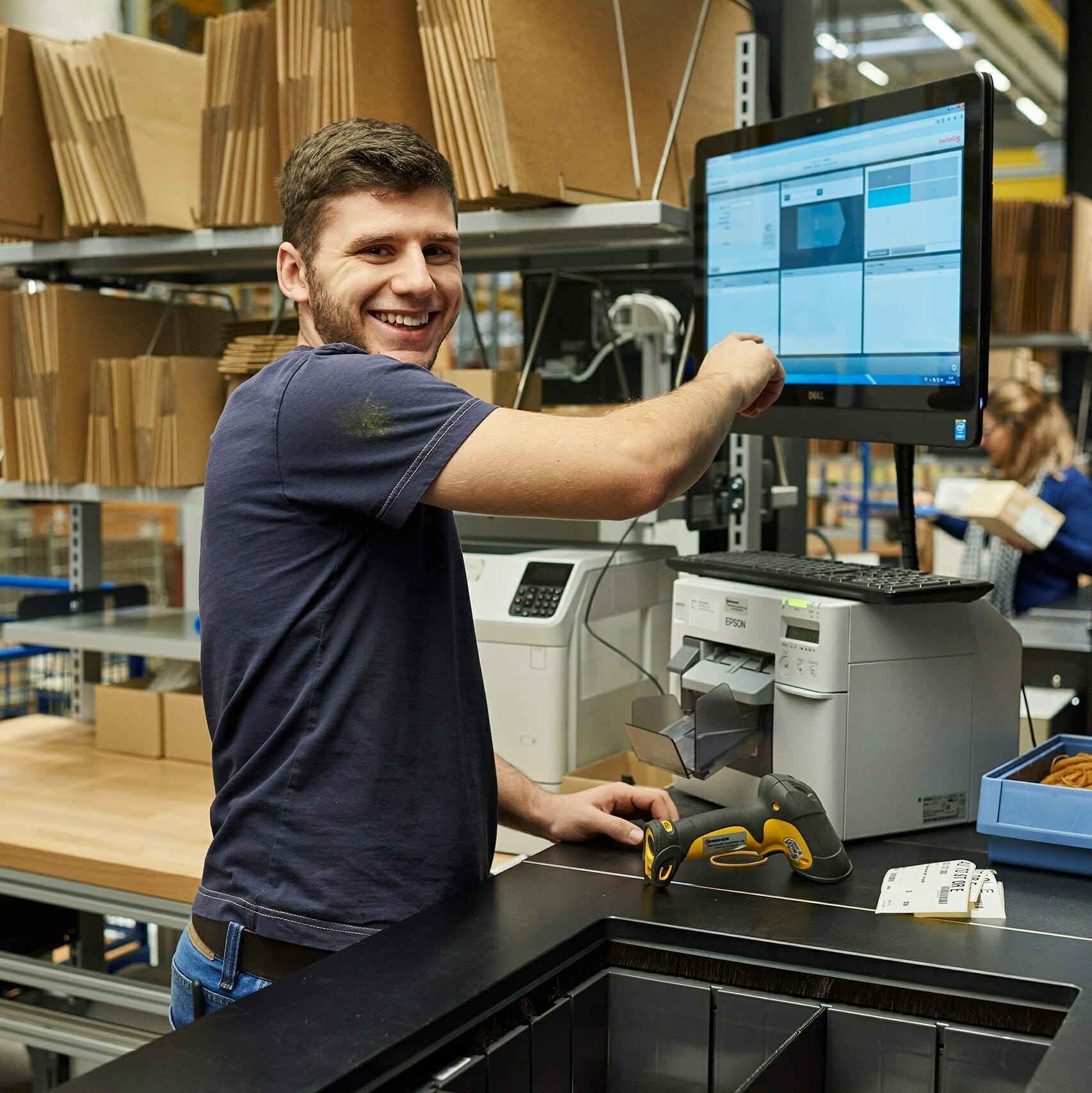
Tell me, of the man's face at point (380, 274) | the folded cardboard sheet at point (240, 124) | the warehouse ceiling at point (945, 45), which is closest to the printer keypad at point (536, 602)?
the man's face at point (380, 274)

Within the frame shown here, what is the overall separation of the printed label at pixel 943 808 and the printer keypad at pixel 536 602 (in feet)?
2.18

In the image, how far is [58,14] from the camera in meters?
3.63

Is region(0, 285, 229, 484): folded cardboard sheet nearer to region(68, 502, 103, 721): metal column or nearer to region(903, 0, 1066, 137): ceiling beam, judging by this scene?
region(68, 502, 103, 721): metal column

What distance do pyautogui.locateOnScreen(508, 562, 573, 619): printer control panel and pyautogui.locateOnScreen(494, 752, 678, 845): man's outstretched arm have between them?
1.75ft

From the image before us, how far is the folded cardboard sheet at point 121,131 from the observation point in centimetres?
241

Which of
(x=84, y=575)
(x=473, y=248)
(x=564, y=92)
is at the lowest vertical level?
(x=84, y=575)

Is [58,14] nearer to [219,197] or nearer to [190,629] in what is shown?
[219,197]

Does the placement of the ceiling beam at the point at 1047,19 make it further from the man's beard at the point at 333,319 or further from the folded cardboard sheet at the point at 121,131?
the man's beard at the point at 333,319

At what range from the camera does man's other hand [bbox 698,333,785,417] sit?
1274 millimetres

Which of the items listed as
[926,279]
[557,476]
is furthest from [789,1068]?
Result: [926,279]

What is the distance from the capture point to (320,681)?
118 centimetres

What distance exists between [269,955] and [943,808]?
0.82 m

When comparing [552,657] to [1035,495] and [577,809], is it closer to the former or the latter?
[577,809]

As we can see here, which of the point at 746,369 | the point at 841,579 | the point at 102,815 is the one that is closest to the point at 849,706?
the point at 841,579
